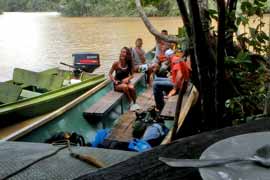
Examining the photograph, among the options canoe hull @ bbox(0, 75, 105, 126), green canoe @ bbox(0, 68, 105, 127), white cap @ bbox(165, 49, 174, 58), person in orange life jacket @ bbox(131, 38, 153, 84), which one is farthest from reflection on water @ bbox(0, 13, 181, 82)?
white cap @ bbox(165, 49, 174, 58)

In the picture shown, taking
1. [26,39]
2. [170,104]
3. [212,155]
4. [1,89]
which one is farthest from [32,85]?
[26,39]

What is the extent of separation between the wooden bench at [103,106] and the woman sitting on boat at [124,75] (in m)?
0.12

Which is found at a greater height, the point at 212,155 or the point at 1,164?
the point at 212,155

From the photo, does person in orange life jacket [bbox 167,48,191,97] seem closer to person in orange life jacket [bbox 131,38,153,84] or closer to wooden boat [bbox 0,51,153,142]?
wooden boat [bbox 0,51,153,142]

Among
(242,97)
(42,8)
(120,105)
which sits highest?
(42,8)

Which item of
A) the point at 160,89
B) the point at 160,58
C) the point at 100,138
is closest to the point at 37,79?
the point at 160,58

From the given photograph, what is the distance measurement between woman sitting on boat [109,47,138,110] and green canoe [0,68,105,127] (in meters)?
1.27

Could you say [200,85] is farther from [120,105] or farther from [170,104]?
[120,105]

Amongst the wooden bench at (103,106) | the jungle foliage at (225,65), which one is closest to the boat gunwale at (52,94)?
the wooden bench at (103,106)

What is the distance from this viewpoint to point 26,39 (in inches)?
826

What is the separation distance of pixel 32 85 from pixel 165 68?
2.89 metres

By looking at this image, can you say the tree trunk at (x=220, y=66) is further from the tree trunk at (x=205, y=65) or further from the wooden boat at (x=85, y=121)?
the wooden boat at (x=85, y=121)

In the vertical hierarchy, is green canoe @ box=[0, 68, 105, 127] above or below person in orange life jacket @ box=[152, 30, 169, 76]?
below

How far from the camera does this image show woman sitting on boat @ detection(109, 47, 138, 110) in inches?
219
